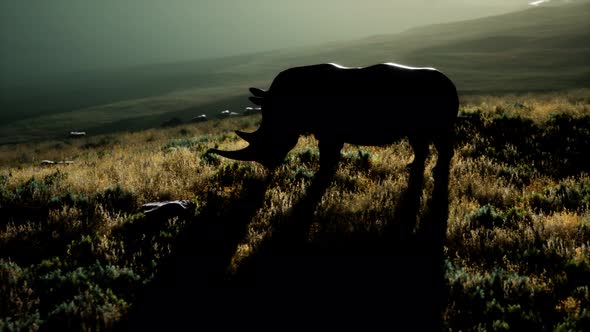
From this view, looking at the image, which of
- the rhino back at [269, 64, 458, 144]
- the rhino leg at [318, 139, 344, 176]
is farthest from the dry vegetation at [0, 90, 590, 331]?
the rhino back at [269, 64, 458, 144]

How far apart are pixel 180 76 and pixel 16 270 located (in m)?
152

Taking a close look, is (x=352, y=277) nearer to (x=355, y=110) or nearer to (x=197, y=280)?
(x=197, y=280)

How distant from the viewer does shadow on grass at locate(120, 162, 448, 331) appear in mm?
4566


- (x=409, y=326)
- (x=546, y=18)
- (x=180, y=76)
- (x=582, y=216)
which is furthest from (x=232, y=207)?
(x=180, y=76)

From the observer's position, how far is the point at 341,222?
6.54 meters

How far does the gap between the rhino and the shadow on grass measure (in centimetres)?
139

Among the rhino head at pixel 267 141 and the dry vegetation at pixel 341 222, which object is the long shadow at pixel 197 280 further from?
the rhino head at pixel 267 141

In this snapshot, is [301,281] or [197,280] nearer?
[301,281]

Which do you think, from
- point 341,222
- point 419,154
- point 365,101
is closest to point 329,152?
point 365,101

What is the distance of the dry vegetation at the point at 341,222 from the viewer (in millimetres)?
4586

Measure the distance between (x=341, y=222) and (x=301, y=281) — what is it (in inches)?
63.0

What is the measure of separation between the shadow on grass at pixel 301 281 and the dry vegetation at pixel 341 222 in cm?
20

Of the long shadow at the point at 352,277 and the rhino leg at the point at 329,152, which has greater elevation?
the rhino leg at the point at 329,152

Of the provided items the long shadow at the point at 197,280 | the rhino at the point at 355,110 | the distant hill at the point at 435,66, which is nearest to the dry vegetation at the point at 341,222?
the long shadow at the point at 197,280
